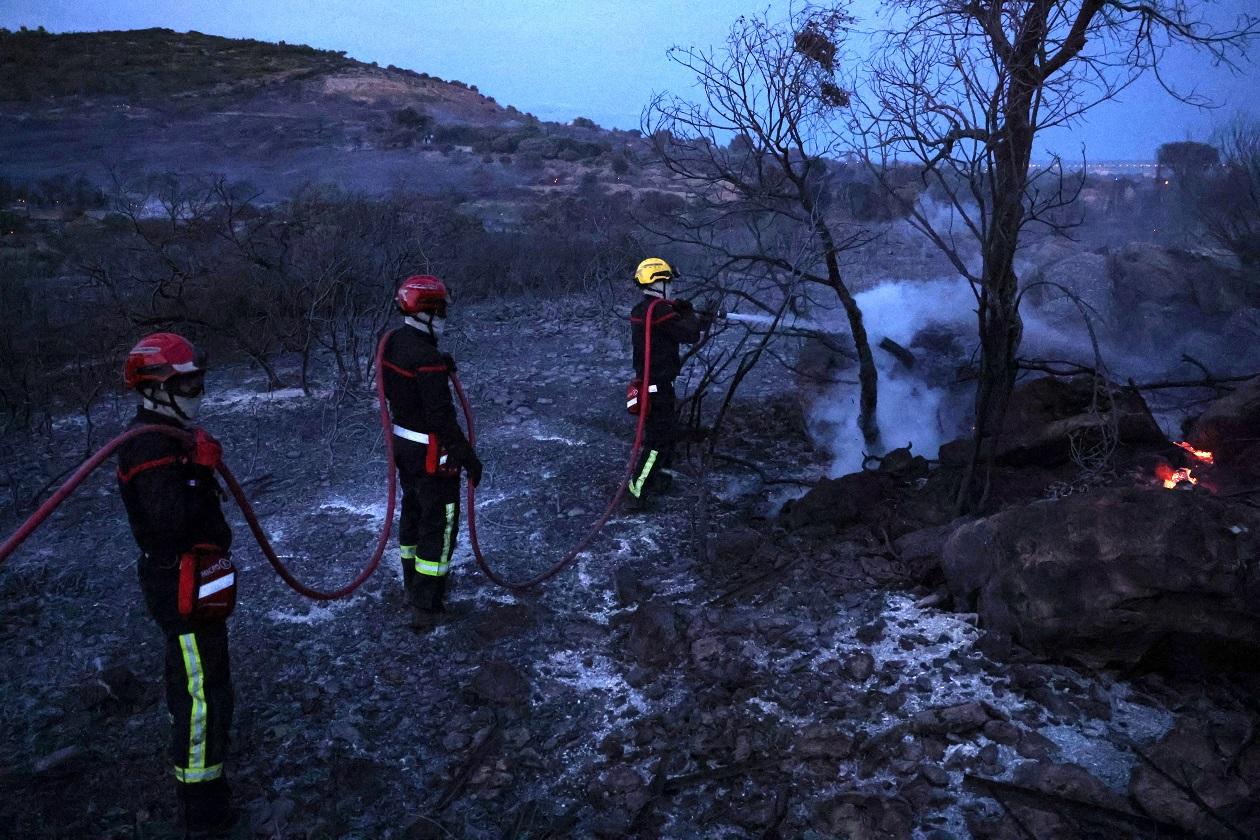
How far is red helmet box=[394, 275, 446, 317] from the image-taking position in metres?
4.26

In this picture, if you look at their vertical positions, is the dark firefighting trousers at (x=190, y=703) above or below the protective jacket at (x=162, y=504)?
below

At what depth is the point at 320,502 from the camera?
6.07 m

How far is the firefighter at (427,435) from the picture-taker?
429cm

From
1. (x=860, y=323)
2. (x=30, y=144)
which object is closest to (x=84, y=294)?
(x=860, y=323)

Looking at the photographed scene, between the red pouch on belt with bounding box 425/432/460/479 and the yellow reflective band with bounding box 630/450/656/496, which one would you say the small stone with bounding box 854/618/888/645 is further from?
the red pouch on belt with bounding box 425/432/460/479

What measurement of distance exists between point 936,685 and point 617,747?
4.78 ft

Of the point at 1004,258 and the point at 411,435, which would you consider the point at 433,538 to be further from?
the point at 1004,258

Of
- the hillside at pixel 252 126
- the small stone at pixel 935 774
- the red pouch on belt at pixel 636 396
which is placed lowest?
the small stone at pixel 935 774

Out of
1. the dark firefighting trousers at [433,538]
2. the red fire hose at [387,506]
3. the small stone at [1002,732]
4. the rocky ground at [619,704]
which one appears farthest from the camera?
the dark firefighting trousers at [433,538]

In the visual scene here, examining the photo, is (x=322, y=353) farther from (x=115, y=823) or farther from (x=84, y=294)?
(x=115, y=823)

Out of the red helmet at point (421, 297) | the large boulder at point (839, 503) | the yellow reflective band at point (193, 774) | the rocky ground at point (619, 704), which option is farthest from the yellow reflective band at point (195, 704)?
the large boulder at point (839, 503)

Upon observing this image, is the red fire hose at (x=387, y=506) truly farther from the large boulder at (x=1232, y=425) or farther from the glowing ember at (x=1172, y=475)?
the large boulder at (x=1232, y=425)

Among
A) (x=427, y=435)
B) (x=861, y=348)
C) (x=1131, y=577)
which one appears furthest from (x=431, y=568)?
(x=861, y=348)

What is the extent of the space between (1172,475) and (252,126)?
116ft
